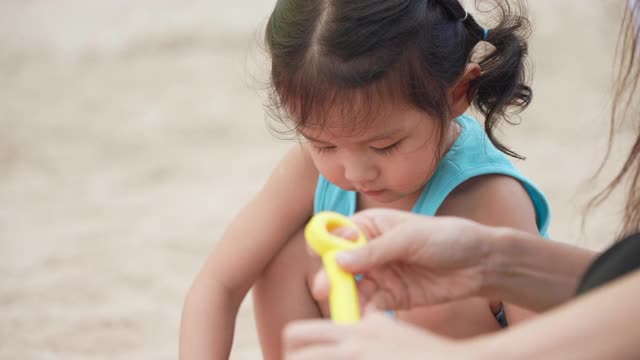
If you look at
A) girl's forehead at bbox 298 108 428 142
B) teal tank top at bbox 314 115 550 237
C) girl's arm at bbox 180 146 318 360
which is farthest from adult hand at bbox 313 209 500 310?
girl's arm at bbox 180 146 318 360

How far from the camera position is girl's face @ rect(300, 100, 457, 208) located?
4.09ft

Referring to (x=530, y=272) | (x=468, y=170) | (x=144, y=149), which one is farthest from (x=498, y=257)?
(x=144, y=149)

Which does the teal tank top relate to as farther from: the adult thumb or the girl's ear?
the adult thumb

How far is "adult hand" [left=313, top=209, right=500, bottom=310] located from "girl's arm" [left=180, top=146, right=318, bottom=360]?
1.30 feet

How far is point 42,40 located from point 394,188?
9.50 feet

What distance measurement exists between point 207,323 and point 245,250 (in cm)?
13

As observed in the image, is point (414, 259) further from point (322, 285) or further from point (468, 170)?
point (468, 170)

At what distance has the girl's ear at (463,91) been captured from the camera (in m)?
1.34

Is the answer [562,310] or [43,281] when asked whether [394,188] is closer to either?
[562,310]

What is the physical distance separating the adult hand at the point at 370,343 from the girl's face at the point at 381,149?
0.47m

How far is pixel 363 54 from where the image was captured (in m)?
1.23

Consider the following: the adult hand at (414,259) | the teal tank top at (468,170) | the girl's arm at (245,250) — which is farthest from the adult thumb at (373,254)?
the girl's arm at (245,250)

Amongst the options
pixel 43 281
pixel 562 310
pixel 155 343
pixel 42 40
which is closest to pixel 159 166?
pixel 43 281

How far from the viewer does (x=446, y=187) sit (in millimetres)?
1383
